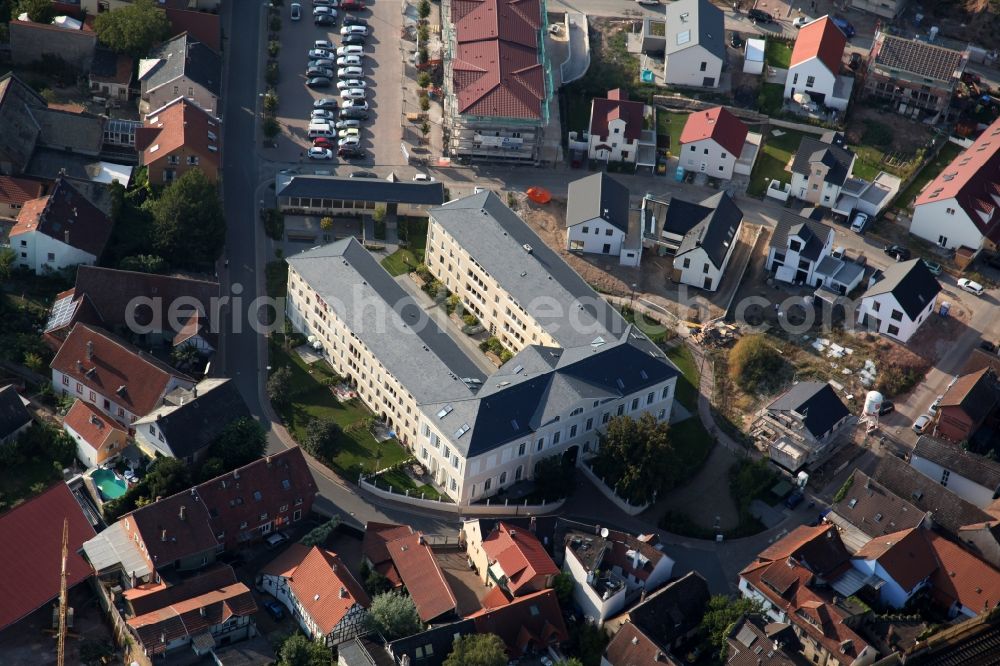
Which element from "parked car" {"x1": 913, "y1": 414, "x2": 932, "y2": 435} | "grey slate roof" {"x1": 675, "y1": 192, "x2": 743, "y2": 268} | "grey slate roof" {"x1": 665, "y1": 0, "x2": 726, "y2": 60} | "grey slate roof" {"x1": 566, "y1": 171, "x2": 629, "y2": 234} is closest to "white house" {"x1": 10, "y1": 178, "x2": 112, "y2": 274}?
"grey slate roof" {"x1": 566, "y1": 171, "x2": 629, "y2": 234}

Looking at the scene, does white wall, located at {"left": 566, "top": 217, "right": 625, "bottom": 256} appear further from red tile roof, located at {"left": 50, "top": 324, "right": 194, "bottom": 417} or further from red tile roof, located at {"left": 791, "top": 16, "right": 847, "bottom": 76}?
red tile roof, located at {"left": 50, "top": 324, "right": 194, "bottom": 417}

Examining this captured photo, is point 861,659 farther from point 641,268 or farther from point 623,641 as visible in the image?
point 641,268

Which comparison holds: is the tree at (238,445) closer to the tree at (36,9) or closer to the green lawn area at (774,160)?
the tree at (36,9)

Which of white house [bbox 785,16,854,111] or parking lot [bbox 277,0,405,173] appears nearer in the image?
parking lot [bbox 277,0,405,173]

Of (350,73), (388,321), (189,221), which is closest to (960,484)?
(388,321)

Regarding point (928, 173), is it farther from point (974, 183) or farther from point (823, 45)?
point (823, 45)

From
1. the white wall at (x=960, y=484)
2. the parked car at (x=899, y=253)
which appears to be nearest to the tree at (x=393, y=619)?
the white wall at (x=960, y=484)
